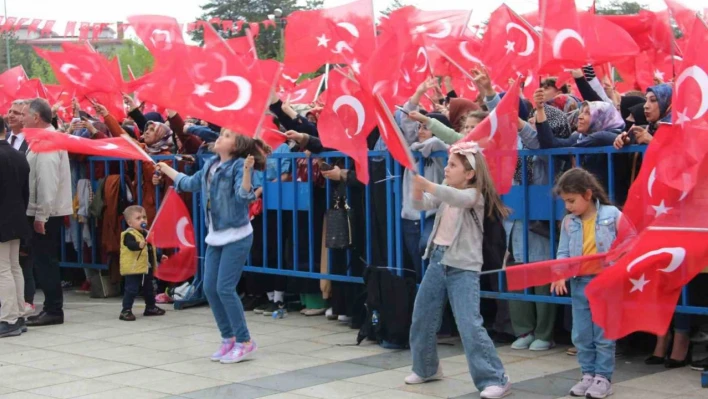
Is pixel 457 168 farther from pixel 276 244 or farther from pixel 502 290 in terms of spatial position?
pixel 276 244

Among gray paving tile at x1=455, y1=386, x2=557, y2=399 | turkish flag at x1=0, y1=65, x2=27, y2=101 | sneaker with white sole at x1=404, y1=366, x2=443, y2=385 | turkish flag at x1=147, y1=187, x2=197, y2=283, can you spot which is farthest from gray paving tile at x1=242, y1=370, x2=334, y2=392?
turkish flag at x1=0, y1=65, x2=27, y2=101

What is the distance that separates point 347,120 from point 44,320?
3.97 metres

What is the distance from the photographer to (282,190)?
1039 centimetres

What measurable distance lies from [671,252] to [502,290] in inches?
85.7

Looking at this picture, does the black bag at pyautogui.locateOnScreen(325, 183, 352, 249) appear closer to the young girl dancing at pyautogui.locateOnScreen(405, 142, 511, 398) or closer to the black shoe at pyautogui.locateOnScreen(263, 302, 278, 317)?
the black shoe at pyautogui.locateOnScreen(263, 302, 278, 317)

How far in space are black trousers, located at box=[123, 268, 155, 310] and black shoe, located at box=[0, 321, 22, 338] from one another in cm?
110

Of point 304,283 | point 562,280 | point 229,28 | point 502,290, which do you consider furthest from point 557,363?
point 229,28

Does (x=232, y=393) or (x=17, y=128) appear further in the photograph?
(x=17, y=128)

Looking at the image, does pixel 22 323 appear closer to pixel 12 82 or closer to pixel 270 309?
pixel 270 309

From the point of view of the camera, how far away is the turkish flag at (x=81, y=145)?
9.33m

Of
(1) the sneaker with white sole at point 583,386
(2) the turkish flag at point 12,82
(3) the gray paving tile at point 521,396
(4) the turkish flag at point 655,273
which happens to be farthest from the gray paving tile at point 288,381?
(2) the turkish flag at point 12,82

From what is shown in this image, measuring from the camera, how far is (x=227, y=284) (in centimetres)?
833

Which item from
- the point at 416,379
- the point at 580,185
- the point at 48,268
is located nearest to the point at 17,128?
the point at 48,268

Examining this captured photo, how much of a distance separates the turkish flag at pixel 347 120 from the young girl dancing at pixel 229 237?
54 cm
